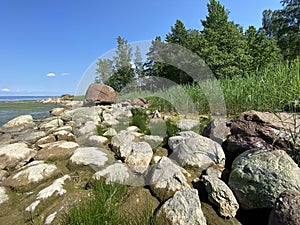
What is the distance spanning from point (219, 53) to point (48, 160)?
554 inches

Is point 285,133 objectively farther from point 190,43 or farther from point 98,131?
point 190,43

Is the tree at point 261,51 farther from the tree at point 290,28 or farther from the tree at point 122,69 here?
the tree at point 122,69

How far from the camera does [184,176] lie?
1.84 meters

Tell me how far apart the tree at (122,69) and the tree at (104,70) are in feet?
0.89

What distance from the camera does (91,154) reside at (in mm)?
2246

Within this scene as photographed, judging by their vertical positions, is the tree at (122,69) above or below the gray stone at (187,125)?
above

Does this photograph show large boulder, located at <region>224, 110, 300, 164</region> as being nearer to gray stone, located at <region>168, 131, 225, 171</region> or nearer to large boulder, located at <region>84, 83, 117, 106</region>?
gray stone, located at <region>168, 131, 225, 171</region>

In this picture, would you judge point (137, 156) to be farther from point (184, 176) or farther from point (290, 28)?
point (290, 28)

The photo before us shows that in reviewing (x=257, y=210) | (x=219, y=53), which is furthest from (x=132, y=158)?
(x=219, y=53)

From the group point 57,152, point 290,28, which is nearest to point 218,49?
point 290,28

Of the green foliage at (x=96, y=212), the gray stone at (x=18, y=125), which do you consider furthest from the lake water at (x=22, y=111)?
the green foliage at (x=96, y=212)

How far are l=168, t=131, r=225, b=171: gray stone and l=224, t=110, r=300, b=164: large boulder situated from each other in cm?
20

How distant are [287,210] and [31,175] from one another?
2.26 m

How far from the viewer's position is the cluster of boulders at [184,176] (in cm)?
139
